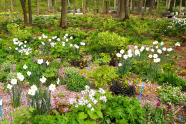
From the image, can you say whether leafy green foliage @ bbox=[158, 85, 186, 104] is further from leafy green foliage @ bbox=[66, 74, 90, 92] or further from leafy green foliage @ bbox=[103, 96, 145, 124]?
leafy green foliage @ bbox=[66, 74, 90, 92]

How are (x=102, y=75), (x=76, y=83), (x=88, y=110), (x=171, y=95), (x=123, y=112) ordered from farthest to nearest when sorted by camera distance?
(x=76, y=83), (x=102, y=75), (x=171, y=95), (x=123, y=112), (x=88, y=110)

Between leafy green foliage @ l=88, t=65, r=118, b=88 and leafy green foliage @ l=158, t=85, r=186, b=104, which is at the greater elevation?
leafy green foliage @ l=88, t=65, r=118, b=88

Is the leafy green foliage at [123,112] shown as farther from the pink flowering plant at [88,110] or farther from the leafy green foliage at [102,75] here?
the leafy green foliage at [102,75]

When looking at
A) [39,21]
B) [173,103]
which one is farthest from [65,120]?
[39,21]

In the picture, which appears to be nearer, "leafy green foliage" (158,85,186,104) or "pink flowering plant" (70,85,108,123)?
"pink flowering plant" (70,85,108,123)

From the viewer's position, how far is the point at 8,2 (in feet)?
86.1

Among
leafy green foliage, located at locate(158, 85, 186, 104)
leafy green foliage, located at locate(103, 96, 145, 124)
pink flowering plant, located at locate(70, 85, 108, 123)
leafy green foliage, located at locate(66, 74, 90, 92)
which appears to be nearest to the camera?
pink flowering plant, located at locate(70, 85, 108, 123)

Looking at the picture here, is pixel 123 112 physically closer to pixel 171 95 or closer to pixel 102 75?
pixel 102 75

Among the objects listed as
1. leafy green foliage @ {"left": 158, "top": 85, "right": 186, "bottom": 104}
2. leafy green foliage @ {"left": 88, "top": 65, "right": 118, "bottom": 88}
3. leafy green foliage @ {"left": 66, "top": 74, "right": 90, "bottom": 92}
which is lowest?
leafy green foliage @ {"left": 158, "top": 85, "right": 186, "bottom": 104}

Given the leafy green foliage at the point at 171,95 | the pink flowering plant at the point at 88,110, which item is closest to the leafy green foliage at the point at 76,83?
the pink flowering plant at the point at 88,110

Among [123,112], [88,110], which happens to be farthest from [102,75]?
[88,110]

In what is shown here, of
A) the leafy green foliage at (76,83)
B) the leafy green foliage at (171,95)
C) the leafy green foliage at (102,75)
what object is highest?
the leafy green foliage at (102,75)

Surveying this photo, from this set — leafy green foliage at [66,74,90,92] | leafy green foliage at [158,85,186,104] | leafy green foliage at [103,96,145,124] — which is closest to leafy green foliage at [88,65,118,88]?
leafy green foliage at [66,74,90,92]

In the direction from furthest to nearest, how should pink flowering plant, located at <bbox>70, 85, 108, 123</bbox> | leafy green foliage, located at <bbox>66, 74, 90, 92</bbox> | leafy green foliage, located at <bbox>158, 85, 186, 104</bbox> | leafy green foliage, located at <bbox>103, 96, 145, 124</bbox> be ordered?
leafy green foliage, located at <bbox>66, 74, 90, 92</bbox>, leafy green foliage, located at <bbox>158, 85, 186, 104</bbox>, leafy green foliage, located at <bbox>103, 96, 145, 124</bbox>, pink flowering plant, located at <bbox>70, 85, 108, 123</bbox>
